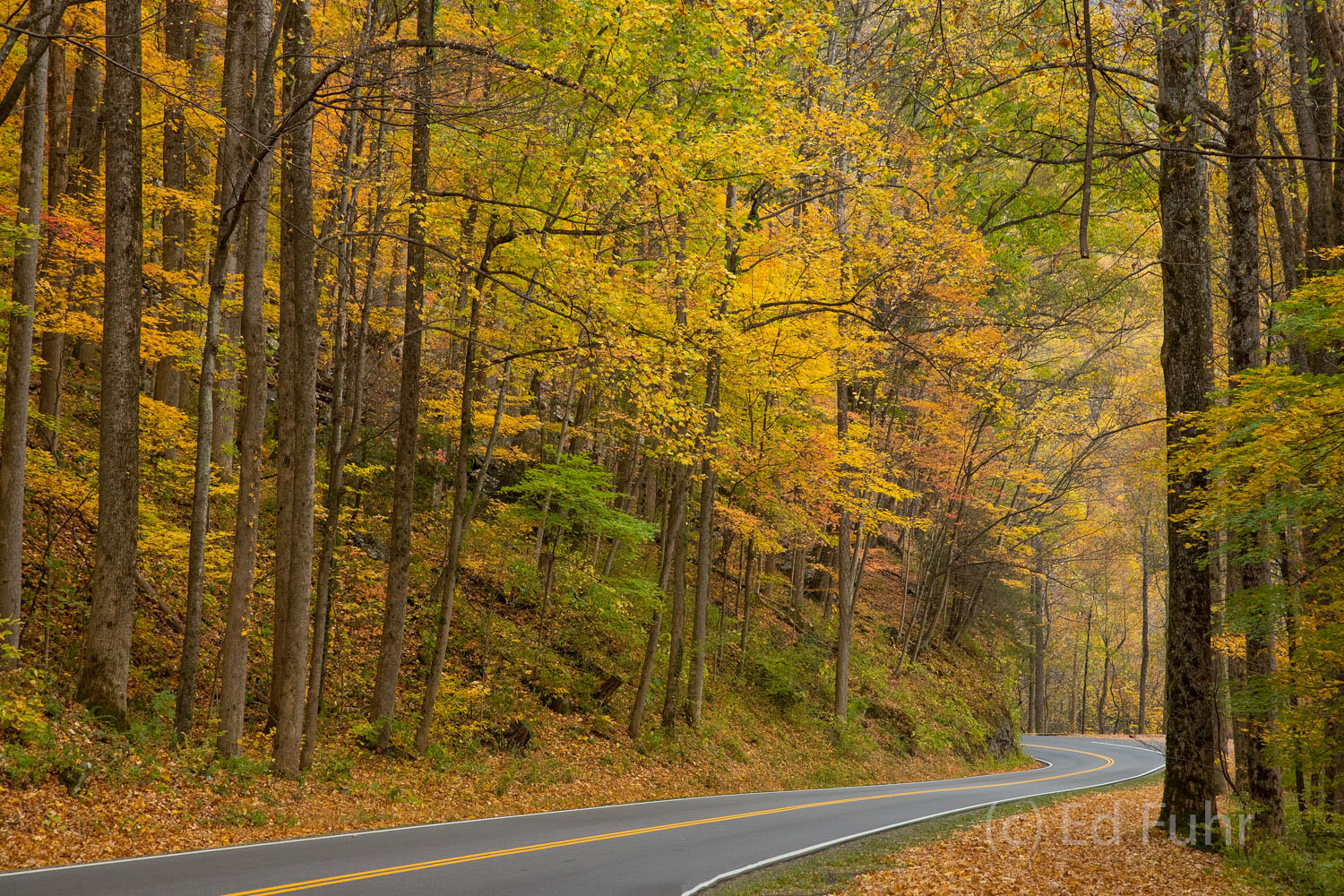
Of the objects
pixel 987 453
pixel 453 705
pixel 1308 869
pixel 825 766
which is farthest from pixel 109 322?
pixel 987 453

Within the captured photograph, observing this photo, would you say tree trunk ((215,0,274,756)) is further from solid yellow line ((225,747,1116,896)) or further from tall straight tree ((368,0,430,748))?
solid yellow line ((225,747,1116,896))

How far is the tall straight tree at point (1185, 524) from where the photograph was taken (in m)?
10.2

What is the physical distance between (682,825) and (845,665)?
11.0 m

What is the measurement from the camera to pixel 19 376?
10.7 metres

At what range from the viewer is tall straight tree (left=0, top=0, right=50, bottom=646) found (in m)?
10.4

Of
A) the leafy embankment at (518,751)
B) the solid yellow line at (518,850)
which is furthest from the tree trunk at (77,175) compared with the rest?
the solid yellow line at (518,850)

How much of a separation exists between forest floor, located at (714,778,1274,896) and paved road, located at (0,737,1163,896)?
2.18 feet

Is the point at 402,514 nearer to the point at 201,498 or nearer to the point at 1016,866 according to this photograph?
the point at 201,498

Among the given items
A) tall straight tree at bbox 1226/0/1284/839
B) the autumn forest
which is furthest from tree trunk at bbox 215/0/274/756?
tall straight tree at bbox 1226/0/1284/839

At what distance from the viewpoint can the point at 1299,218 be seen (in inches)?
562

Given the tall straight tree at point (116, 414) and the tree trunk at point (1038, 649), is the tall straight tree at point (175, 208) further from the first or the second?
the tree trunk at point (1038, 649)

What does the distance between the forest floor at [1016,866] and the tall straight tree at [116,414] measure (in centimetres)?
779

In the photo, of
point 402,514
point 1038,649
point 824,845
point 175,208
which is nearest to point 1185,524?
point 824,845

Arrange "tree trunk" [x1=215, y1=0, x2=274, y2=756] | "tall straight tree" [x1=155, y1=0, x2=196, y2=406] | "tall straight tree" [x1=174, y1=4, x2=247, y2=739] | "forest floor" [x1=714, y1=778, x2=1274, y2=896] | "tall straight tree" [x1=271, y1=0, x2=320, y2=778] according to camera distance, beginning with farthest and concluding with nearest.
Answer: "tall straight tree" [x1=155, y1=0, x2=196, y2=406]
"tall straight tree" [x1=271, y1=0, x2=320, y2=778]
"tree trunk" [x1=215, y1=0, x2=274, y2=756]
"tall straight tree" [x1=174, y1=4, x2=247, y2=739]
"forest floor" [x1=714, y1=778, x2=1274, y2=896]
